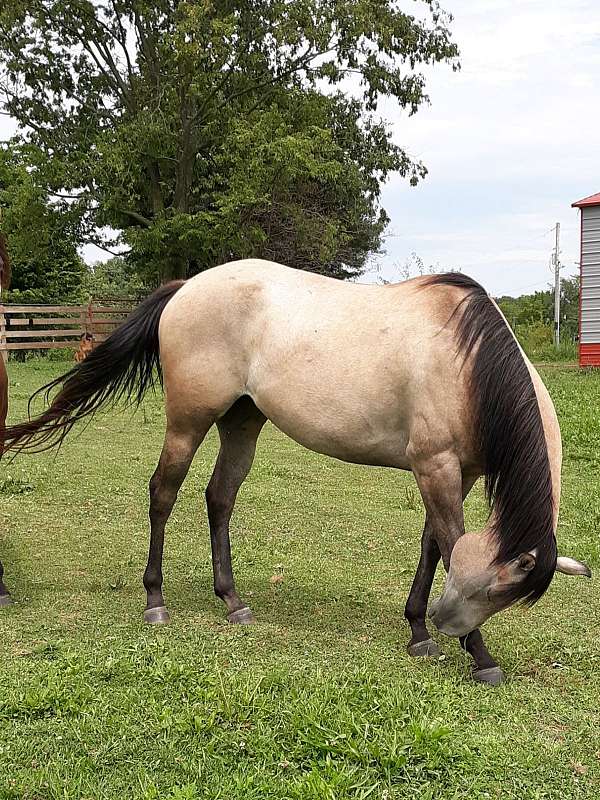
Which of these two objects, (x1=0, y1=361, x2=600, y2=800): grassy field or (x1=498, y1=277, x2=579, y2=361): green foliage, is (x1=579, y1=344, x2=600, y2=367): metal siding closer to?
(x1=498, y1=277, x2=579, y2=361): green foliage

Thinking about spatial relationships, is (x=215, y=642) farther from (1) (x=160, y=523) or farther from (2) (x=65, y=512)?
(2) (x=65, y=512)

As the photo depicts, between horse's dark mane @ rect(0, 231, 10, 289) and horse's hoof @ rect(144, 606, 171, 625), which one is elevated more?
horse's dark mane @ rect(0, 231, 10, 289)

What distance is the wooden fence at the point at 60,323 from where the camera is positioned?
20078mm

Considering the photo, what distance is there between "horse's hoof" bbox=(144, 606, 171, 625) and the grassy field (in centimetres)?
10

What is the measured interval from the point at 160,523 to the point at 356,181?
18.7m

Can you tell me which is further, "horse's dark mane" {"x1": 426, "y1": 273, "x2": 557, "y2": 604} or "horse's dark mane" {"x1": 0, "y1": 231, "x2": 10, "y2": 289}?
"horse's dark mane" {"x1": 0, "y1": 231, "x2": 10, "y2": 289}

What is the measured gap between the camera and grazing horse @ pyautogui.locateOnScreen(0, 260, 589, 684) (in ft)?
11.0

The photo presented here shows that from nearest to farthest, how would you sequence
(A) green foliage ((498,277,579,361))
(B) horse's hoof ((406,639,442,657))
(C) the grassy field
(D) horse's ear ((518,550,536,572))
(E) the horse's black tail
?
(C) the grassy field → (D) horse's ear ((518,550,536,572)) → (B) horse's hoof ((406,639,442,657)) → (E) the horse's black tail → (A) green foliage ((498,277,579,361))

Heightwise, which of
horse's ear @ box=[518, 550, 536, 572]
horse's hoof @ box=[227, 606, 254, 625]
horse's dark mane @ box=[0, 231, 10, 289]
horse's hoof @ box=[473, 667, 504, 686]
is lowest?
horse's hoof @ box=[227, 606, 254, 625]

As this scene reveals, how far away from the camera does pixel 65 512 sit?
655 cm

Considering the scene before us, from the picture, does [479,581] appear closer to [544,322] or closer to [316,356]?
[316,356]

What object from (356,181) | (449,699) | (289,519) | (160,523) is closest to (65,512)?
(289,519)

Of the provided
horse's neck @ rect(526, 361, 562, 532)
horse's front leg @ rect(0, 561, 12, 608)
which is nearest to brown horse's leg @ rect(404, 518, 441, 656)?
horse's neck @ rect(526, 361, 562, 532)

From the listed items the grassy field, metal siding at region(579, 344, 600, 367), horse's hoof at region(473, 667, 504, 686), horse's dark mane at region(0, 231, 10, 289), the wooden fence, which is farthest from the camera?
the wooden fence
